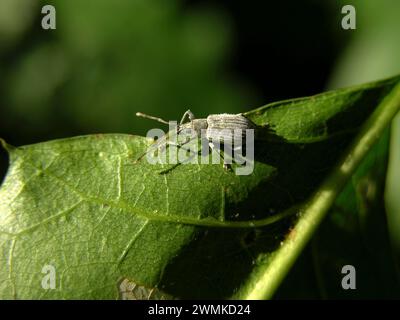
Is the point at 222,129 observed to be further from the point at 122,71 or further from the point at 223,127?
the point at 122,71

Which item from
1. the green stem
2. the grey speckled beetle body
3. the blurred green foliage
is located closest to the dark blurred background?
the blurred green foliage

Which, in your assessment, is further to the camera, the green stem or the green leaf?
the green stem

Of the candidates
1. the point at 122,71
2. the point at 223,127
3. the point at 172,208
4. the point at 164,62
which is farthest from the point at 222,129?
the point at 122,71

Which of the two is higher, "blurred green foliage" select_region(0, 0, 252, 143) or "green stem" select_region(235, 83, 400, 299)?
"blurred green foliage" select_region(0, 0, 252, 143)

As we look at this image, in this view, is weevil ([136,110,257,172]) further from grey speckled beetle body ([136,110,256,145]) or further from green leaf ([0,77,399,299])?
green leaf ([0,77,399,299])

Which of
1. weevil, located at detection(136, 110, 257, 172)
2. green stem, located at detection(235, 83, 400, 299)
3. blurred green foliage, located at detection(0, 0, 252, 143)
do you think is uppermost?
blurred green foliage, located at detection(0, 0, 252, 143)
